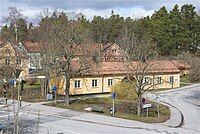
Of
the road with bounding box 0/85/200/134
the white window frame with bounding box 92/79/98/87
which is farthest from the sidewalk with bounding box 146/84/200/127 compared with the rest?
the white window frame with bounding box 92/79/98/87

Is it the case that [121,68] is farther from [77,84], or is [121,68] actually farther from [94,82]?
[77,84]

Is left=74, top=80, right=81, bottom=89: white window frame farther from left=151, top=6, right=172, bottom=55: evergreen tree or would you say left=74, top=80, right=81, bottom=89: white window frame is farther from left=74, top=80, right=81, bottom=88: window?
left=151, top=6, right=172, bottom=55: evergreen tree

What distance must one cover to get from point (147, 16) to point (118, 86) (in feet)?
193

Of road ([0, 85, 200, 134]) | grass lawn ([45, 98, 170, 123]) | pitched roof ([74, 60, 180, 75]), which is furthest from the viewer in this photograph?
pitched roof ([74, 60, 180, 75])

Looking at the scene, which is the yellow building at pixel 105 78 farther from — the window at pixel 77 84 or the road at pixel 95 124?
the road at pixel 95 124

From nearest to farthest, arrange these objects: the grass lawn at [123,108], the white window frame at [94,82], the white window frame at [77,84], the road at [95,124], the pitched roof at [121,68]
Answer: the road at [95,124] < the grass lawn at [123,108] < the white window frame at [77,84] < the pitched roof at [121,68] < the white window frame at [94,82]

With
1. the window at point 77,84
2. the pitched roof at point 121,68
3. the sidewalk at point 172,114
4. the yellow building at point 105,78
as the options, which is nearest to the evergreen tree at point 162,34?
the pitched roof at point 121,68

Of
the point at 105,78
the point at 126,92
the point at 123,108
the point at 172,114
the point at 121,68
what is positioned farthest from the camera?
the point at 121,68

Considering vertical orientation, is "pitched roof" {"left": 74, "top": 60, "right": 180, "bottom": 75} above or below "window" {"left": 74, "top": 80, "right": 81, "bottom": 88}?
above

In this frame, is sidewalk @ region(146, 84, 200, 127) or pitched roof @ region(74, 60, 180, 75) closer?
sidewalk @ region(146, 84, 200, 127)

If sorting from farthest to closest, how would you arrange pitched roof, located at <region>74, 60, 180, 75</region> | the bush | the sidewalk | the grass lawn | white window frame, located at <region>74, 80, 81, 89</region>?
1. pitched roof, located at <region>74, 60, 180, 75</region>
2. white window frame, located at <region>74, 80, 81, 89</region>
3. the bush
4. the grass lawn
5. the sidewalk

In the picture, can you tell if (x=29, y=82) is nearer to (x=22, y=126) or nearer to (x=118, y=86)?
(x=118, y=86)

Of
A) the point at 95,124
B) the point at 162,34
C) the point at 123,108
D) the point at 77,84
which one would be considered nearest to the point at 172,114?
the point at 123,108

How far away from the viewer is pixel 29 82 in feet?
164
